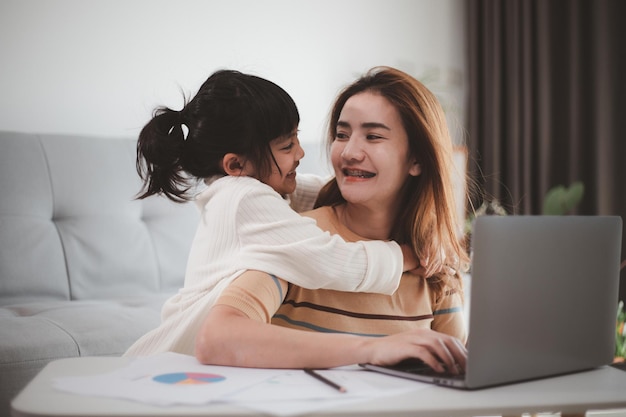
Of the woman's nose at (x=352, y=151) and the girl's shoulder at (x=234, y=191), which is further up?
the woman's nose at (x=352, y=151)

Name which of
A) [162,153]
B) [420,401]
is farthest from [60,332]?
[420,401]

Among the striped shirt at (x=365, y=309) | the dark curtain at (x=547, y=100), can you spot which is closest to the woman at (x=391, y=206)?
the striped shirt at (x=365, y=309)

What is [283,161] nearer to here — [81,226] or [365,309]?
[365,309]

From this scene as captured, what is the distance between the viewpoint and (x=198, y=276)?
1.26m

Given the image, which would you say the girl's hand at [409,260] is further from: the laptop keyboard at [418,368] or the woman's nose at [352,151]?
the laptop keyboard at [418,368]

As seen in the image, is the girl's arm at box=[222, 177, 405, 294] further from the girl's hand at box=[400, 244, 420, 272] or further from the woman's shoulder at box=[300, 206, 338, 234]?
the woman's shoulder at box=[300, 206, 338, 234]

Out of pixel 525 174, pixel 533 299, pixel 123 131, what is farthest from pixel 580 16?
pixel 533 299

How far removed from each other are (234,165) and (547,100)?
2.84 m

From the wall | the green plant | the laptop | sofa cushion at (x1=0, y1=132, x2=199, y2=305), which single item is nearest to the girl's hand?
the laptop

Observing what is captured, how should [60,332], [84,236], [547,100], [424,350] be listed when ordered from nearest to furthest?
[424,350] → [60,332] → [84,236] → [547,100]

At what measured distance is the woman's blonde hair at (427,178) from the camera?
145 centimetres

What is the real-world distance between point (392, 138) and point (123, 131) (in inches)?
73.9

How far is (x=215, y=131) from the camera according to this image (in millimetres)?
1417

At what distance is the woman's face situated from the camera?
4.69 ft
